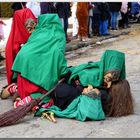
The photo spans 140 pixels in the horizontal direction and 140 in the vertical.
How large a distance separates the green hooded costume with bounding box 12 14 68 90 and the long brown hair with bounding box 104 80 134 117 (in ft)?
2.39

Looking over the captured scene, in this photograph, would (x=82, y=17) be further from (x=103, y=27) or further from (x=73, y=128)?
(x=73, y=128)

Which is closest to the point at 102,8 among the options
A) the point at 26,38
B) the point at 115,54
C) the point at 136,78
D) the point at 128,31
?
the point at 128,31

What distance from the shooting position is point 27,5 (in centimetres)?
1231

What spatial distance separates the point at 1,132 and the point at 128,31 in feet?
37.0

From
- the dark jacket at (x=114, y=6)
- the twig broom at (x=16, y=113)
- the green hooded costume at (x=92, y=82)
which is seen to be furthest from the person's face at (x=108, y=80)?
the dark jacket at (x=114, y=6)

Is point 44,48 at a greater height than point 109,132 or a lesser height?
greater

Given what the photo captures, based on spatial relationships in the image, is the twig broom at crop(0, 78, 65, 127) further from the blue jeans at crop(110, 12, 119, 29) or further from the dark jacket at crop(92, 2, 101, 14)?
the blue jeans at crop(110, 12, 119, 29)

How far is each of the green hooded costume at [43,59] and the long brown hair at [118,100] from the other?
0.73 metres

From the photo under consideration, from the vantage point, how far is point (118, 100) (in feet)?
20.9

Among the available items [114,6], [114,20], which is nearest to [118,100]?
[114,6]

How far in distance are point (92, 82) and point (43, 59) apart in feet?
2.42

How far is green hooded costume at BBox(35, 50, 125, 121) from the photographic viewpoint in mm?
6230

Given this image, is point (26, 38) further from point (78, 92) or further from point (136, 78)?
point (136, 78)

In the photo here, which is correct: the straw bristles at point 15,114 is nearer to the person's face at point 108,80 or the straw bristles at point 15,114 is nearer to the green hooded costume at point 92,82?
the green hooded costume at point 92,82
